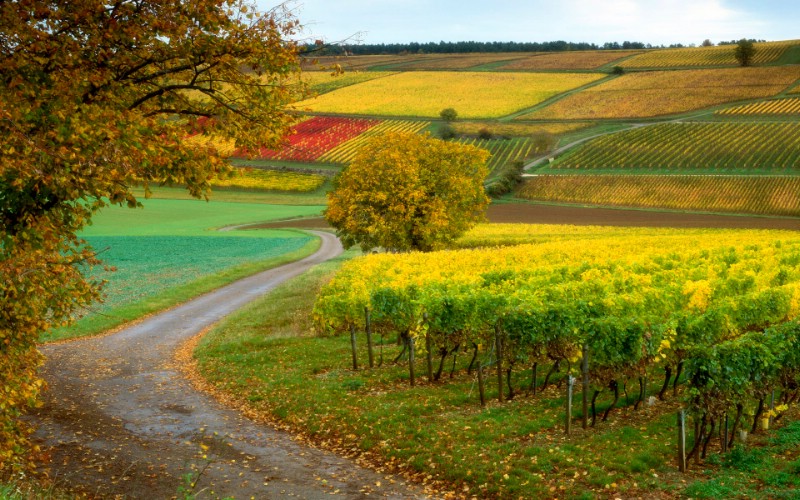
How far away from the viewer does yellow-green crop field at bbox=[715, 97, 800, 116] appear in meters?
115

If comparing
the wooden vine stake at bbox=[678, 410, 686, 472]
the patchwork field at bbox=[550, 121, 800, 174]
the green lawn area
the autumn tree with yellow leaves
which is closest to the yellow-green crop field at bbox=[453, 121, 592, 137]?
the patchwork field at bbox=[550, 121, 800, 174]

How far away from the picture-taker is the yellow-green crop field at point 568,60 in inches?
6839

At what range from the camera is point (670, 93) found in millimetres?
135250

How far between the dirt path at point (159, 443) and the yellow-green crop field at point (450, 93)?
379 feet

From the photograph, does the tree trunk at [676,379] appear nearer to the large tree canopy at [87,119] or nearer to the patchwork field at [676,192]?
the large tree canopy at [87,119]

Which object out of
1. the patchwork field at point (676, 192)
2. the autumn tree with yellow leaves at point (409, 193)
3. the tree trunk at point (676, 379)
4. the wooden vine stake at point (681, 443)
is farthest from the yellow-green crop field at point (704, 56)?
the wooden vine stake at point (681, 443)

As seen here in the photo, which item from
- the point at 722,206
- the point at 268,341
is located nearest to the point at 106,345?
the point at 268,341

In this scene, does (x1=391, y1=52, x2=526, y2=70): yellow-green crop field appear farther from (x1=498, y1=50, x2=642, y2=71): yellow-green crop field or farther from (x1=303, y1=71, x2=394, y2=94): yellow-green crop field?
(x1=303, y1=71, x2=394, y2=94): yellow-green crop field

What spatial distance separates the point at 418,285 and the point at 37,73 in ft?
46.7

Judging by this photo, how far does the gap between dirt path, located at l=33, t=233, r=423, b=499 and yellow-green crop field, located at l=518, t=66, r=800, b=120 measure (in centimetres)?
11539

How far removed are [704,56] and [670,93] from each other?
39361 millimetres

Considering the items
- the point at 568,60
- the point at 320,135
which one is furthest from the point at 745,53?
the point at 320,135

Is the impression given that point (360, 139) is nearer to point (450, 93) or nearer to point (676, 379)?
point (450, 93)

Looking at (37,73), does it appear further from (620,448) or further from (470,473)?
(620,448)
